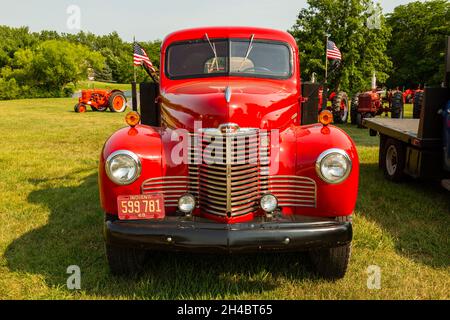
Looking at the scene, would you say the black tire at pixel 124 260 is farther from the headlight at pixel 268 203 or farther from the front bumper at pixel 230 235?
the headlight at pixel 268 203

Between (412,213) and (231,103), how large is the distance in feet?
9.83

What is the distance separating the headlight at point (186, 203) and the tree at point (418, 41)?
46.7 metres

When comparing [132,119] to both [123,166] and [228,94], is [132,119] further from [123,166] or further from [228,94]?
[228,94]

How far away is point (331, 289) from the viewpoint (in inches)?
122

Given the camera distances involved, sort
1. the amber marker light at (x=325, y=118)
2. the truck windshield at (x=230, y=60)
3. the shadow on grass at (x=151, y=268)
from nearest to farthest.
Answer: the shadow on grass at (x=151, y=268), the amber marker light at (x=325, y=118), the truck windshield at (x=230, y=60)

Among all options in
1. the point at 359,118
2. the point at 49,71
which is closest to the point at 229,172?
the point at 359,118

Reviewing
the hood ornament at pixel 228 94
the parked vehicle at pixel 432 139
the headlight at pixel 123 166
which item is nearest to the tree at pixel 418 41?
the parked vehicle at pixel 432 139

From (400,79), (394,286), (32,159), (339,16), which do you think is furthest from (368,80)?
(394,286)

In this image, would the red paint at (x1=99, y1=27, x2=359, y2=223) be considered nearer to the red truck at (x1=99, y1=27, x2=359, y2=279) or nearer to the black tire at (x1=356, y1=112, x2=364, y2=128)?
the red truck at (x1=99, y1=27, x2=359, y2=279)

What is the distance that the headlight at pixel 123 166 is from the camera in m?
2.96

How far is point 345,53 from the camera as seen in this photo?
98.6 ft

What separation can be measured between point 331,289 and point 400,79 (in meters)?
50.7

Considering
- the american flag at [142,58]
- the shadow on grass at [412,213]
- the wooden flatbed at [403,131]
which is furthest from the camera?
the wooden flatbed at [403,131]
